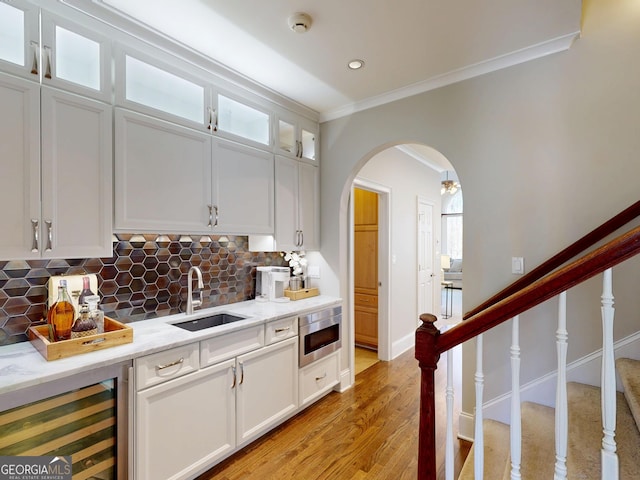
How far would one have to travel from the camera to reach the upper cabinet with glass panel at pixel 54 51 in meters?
1.55

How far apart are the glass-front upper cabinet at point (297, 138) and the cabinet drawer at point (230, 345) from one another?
5.29 feet

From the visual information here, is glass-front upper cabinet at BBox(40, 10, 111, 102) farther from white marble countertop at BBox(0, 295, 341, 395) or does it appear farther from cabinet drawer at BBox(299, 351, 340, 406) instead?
cabinet drawer at BBox(299, 351, 340, 406)

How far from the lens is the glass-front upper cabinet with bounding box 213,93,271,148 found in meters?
2.46

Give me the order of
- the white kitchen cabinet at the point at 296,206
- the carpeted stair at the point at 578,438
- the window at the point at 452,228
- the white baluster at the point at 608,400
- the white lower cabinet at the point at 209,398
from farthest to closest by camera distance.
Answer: the window at the point at 452,228 → the white kitchen cabinet at the point at 296,206 → the white lower cabinet at the point at 209,398 → the carpeted stair at the point at 578,438 → the white baluster at the point at 608,400

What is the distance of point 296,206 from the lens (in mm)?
3088

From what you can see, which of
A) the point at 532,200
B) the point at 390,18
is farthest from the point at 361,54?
the point at 532,200

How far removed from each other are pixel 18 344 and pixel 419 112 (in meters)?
3.14

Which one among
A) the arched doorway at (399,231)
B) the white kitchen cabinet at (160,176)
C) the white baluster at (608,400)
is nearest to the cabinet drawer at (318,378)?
the arched doorway at (399,231)

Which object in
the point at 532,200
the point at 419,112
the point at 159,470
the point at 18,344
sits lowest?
the point at 159,470

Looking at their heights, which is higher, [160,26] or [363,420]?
[160,26]

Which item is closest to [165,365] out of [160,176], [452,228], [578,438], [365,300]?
[160,176]

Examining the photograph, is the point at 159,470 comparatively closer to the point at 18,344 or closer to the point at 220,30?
the point at 18,344

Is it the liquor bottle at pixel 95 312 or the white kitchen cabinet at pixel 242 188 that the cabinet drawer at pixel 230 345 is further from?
the white kitchen cabinet at pixel 242 188

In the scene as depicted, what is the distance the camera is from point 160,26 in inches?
77.4
